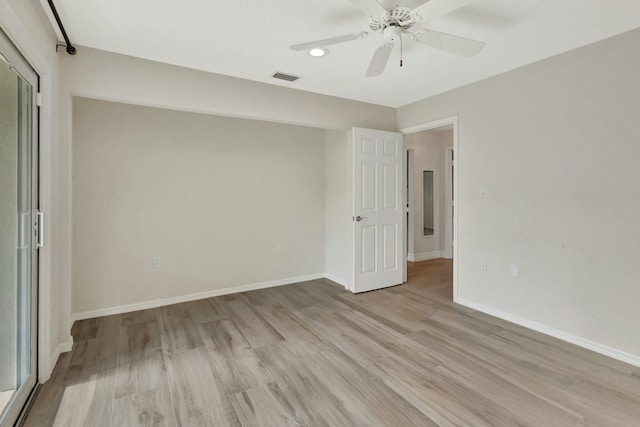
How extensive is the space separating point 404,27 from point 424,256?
15.7 feet

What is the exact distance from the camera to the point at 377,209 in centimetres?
409

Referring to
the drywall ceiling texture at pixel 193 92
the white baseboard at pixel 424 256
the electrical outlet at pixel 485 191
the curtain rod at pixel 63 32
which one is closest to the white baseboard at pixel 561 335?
the electrical outlet at pixel 485 191

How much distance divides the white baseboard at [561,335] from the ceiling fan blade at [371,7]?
299 centimetres

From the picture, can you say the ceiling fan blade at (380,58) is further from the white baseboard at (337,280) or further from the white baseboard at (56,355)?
the white baseboard at (56,355)

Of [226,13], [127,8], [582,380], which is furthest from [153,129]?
[582,380]

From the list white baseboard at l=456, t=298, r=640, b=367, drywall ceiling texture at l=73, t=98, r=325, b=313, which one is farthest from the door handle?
white baseboard at l=456, t=298, r=640, b=367

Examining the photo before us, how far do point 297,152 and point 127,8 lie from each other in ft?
8.73

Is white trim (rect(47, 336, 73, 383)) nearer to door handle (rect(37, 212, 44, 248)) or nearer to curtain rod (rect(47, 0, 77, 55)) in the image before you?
door handle (rect(37, 212, 44, 248))

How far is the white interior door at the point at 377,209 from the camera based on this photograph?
3.94 meters

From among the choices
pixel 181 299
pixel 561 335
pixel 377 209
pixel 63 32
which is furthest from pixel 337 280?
pixel 63 32

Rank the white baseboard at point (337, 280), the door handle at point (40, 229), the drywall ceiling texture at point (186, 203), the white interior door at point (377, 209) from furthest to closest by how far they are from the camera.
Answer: the white baseboard at point (337, 280), the white interior door at point (377, 209), the drywall ceiling texture at point (186, 203), the door handle at point (40, 229)

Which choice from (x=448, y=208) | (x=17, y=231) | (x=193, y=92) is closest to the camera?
(x=17, y=231)

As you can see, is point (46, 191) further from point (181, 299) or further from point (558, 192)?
point (558, 192)

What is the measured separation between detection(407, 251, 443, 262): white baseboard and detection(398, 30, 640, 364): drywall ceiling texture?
237 cm
